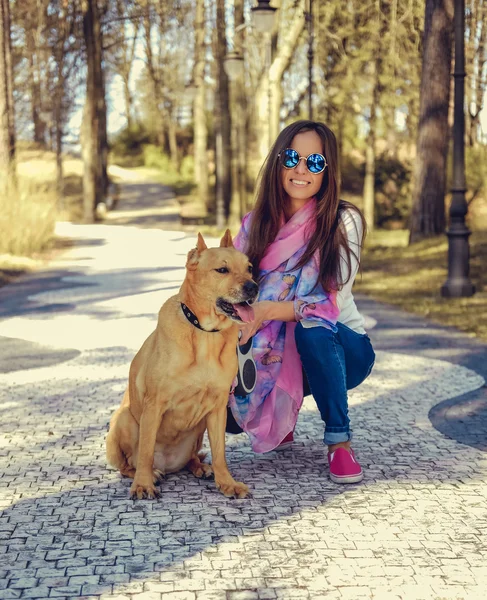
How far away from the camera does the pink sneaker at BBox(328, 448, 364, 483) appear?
476 cm

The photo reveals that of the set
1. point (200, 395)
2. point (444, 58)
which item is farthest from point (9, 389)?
point (444, 58)

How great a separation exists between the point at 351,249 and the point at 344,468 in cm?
108

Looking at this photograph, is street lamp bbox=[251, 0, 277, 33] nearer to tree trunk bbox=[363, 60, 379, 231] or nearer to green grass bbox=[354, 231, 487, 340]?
green grass bbox=[354, 231, 487, 340]

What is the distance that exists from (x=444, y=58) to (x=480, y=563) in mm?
16261

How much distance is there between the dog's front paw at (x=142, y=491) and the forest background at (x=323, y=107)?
20.5 ft

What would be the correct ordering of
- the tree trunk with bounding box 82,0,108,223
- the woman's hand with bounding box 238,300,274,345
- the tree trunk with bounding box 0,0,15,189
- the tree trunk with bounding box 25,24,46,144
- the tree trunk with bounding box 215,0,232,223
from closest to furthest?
the woman's hand with bounding box 238,300,274,345 → the tree trunk with bounding box 0,0,15,189 → the tree trunk with bounding box 215,0,232,223 → the tree trunk with bounding box 25,24,46,144 → the tree trunk with bounding box 82,0,108,223

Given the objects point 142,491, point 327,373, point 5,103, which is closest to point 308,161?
point 327,373

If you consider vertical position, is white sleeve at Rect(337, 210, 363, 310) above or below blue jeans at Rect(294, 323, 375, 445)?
above

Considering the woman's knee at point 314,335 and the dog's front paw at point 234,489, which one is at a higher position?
the woman's knee at point 314,335

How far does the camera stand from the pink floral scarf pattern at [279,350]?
4945 millimetres

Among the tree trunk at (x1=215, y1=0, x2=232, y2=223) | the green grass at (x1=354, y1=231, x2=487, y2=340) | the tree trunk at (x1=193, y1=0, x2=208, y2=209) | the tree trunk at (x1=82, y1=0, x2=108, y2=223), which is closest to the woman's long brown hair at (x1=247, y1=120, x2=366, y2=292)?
the green grass at (x1=354, y1=231, x2=487, y2=340)

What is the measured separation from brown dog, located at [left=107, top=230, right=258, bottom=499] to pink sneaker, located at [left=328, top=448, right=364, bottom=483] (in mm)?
498

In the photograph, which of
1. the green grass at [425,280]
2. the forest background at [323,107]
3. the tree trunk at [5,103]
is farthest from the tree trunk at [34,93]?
the green grass at [425,280]

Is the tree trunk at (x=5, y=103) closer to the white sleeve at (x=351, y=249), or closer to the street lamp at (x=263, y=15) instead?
the street lamp at (x=263, y=15)
